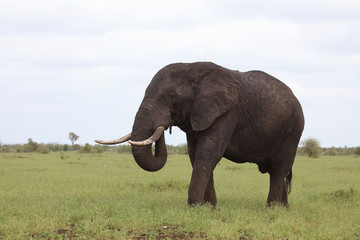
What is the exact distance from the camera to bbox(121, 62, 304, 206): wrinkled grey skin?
776 centimetres

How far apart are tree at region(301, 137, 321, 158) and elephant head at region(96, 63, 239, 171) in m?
33.5

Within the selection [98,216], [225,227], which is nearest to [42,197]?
[98,216]

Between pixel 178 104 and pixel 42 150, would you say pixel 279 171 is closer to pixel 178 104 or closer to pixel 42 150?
pixel 178 104

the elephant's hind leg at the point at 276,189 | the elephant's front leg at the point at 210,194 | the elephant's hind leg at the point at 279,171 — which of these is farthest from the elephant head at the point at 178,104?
the elephant's hind leg at the point at 276,189

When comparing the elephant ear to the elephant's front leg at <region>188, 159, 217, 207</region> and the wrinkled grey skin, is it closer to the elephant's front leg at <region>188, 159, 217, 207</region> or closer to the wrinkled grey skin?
the wrinkled grey skin

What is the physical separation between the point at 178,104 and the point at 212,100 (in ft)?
2.22

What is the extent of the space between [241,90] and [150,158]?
97.5 inches

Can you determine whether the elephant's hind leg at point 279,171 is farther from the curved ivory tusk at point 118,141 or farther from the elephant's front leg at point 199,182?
the curved ivory tusk at point 118,141

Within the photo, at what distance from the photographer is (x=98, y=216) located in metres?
7.27

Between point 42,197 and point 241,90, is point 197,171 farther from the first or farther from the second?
point 42,197

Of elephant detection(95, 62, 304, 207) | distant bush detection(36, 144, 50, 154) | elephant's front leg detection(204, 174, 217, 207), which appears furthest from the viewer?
distant bush detection(36, 144, 50, 154)

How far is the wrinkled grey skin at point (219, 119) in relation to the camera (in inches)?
305

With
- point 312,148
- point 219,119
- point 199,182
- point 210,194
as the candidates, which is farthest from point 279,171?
point 312,148

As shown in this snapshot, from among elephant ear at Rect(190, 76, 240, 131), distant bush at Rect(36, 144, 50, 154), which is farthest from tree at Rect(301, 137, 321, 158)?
elephant ear at Rect(190, 76, 240, 131)
